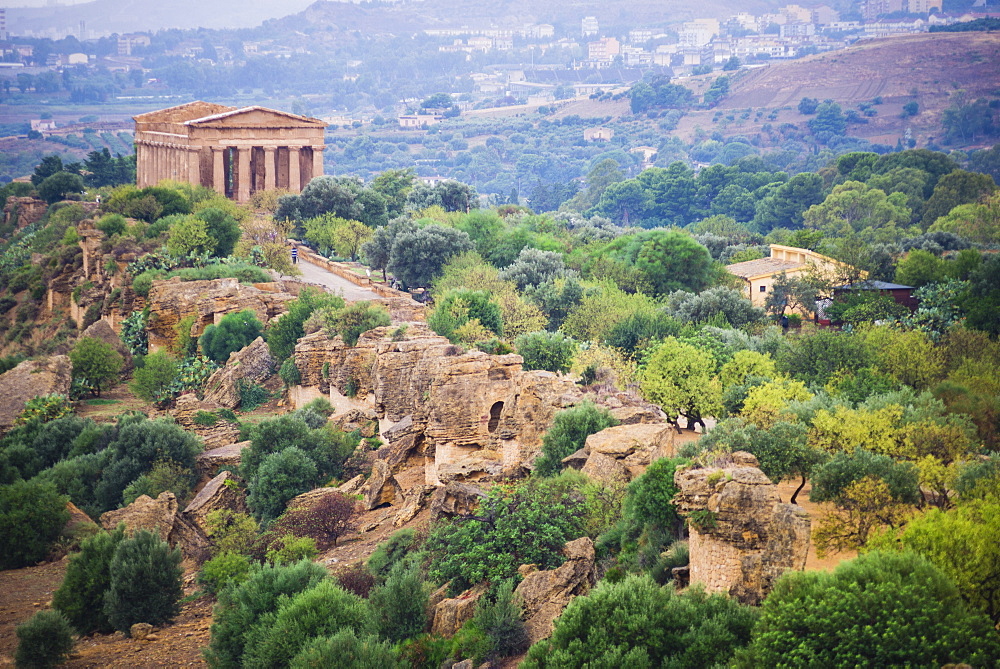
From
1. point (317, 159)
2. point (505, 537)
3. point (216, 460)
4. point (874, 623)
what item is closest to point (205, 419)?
point (216, 460)

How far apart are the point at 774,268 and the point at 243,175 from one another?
35617mm

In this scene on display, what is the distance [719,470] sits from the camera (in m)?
27.9

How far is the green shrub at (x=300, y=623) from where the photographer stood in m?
29.7

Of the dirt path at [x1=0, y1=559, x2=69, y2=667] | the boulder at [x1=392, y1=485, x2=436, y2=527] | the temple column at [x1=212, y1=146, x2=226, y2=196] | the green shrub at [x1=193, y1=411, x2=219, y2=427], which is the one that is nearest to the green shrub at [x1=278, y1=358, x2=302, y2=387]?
the green shrub at [x1=193, y1=411, x2=219, y2=427]

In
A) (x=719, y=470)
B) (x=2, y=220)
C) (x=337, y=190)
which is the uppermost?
(x=719, y=470)

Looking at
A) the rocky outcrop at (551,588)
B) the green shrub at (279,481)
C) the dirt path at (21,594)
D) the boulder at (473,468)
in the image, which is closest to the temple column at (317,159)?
the green shrub at (279,481)

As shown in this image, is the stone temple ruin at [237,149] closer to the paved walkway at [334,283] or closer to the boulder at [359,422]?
the paved walkway at [334,283]

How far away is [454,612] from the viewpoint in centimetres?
3116

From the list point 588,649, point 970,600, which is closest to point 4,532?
point 588,649

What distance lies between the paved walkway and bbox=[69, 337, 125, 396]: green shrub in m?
10.4

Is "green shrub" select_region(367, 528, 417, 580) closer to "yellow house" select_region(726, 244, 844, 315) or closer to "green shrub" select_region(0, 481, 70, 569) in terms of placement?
"green shrub" select_region(0, 481, 70, 569)

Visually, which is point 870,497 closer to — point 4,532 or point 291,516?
point 291,516

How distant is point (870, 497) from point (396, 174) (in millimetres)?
73955

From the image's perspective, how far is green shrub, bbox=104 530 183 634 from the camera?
116ft
